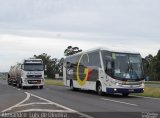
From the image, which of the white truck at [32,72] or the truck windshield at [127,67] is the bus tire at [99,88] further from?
the white truck at [32,72]

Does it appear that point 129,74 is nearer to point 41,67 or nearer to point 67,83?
point 67,83

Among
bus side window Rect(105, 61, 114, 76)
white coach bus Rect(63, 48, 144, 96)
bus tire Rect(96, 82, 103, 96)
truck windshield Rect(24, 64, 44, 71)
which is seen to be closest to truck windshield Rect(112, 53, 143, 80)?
white coach bus Rect(63, 48, 144, 96)

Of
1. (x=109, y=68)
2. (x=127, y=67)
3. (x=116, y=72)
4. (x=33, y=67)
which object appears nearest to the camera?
(x=116, y=72)

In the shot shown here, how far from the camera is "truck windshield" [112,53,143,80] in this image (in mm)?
27641

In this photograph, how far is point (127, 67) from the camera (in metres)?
27.8

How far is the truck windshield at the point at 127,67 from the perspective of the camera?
2764 centimetres

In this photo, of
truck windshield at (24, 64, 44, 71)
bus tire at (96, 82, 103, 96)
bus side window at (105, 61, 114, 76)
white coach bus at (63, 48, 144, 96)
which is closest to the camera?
white coach bus at (63, 48, 144, 96)

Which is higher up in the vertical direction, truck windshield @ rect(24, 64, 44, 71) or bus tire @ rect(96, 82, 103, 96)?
truck windshield @ rect(24, 64, 44, 71)

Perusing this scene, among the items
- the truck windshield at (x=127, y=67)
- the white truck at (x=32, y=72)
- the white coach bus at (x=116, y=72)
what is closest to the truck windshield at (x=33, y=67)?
the white truck at (x=32, y=72)

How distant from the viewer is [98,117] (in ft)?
49.0

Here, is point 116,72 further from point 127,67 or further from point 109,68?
point 127,67

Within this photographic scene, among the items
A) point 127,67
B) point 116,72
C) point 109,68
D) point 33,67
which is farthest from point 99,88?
point 33,67

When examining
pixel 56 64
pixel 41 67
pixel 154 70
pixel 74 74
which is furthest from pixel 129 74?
pixel 56 64

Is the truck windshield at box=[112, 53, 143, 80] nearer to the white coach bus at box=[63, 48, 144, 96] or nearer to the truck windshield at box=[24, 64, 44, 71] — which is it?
A: the white coach bus at box=[63, 48, 144, 96]
